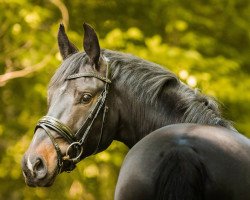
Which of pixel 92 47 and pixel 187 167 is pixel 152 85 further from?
pixel 187 167

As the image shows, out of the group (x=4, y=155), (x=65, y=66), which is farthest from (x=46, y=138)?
(x=4, y=155)

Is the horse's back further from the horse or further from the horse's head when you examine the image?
the horse's head

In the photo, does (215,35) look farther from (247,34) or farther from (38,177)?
(38,177)

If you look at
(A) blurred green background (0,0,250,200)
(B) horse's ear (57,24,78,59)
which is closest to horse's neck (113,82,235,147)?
(B) horse's ear (57,24,78,59)

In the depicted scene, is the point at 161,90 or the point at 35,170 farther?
the point at 161,90

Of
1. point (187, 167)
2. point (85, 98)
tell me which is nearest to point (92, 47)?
point (85, 98)

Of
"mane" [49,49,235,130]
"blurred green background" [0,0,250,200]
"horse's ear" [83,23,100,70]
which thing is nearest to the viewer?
"mane" [49,49,235,130]

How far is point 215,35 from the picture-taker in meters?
14.4

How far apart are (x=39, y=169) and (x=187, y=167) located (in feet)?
4.24

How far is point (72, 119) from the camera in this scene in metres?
4.75

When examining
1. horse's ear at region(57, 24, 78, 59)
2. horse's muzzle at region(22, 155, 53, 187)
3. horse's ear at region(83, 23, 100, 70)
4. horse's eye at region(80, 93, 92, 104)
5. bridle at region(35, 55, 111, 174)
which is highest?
horse's ear at region(83, 23, 100, 70)

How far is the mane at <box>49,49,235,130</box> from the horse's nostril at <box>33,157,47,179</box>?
1.84 feet

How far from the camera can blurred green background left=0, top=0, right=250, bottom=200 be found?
40.6 ft

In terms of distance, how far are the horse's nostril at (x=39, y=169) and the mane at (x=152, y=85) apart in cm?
56
